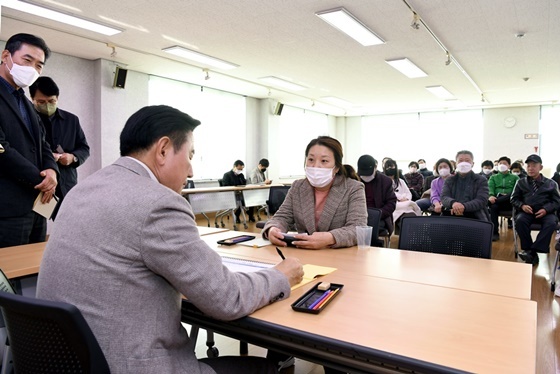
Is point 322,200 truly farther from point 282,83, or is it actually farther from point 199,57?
point 282,83

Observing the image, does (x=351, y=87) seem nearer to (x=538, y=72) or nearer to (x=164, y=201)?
(x=538, y=72)

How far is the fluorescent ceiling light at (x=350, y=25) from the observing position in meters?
4.43

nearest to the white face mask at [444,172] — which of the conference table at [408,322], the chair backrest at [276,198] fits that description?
the chair backrest at [276,198]

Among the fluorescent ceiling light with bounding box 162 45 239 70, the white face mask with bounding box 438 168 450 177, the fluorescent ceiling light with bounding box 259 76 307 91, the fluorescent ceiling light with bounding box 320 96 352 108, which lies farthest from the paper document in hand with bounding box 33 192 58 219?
the fluorescent ceiling light with bounding box 320 96 352 108

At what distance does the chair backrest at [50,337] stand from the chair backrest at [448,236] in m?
1.70

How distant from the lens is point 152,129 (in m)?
1.02

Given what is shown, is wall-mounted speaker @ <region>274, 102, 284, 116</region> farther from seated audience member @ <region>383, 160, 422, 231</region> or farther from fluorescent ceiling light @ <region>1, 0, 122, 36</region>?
fluorescent ceiling light @ <region>1, 0, 122, 36</region>

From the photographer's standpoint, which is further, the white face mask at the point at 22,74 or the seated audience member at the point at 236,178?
the seated audience member at the point at 236,178

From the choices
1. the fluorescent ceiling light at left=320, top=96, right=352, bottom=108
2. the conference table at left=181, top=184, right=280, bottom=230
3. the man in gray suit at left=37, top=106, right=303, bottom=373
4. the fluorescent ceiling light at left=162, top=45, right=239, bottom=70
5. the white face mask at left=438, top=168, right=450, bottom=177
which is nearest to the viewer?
the man in gray suit at left=37, top=106, right=303, bottom=373

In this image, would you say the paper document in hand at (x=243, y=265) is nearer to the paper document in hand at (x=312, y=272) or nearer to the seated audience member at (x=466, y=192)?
the paper document in hand at (x=312, y=272)

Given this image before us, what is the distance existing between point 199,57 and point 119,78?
1.47 m

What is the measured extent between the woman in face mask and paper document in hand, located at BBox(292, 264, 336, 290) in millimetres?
528

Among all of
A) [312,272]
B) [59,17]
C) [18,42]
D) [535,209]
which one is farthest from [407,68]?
[312,272]

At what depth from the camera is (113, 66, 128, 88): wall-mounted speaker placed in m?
6.57
